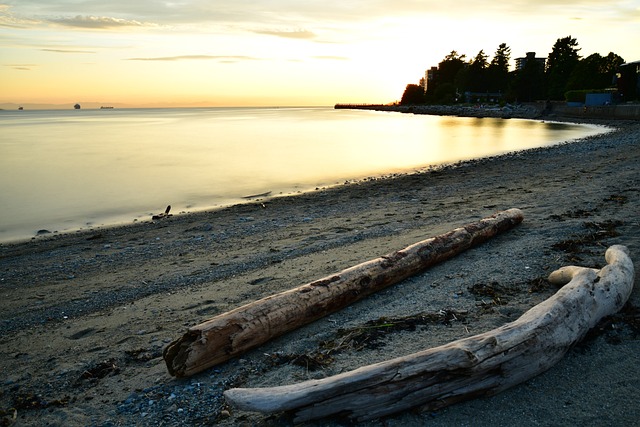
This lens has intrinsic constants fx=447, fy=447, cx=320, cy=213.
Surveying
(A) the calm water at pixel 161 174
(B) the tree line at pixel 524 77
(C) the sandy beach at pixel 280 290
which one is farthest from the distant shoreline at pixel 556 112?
(C) the sandy beach at pixel 280 290

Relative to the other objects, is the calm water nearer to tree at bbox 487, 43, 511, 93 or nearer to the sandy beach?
the sandy beach

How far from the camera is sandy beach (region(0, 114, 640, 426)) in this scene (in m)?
3.29

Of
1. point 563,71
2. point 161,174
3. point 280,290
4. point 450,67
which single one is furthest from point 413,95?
point 280,290

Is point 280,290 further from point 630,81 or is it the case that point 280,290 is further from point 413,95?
point 413,95

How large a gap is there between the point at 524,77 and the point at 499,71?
22044 mm

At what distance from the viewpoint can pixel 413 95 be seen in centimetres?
14050

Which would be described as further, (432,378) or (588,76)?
(588,76)

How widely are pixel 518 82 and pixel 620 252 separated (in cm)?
8633

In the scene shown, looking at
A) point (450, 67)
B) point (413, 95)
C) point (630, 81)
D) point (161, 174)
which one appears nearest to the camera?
Result: point (161, 174)

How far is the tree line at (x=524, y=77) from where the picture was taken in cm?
6581

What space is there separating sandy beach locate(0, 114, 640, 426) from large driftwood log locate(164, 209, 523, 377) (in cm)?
12

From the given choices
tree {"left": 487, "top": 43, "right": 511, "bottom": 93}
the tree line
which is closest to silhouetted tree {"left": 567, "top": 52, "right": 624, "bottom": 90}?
the tree line

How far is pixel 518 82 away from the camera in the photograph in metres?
81.2

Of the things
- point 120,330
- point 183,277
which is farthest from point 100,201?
point 120,330
